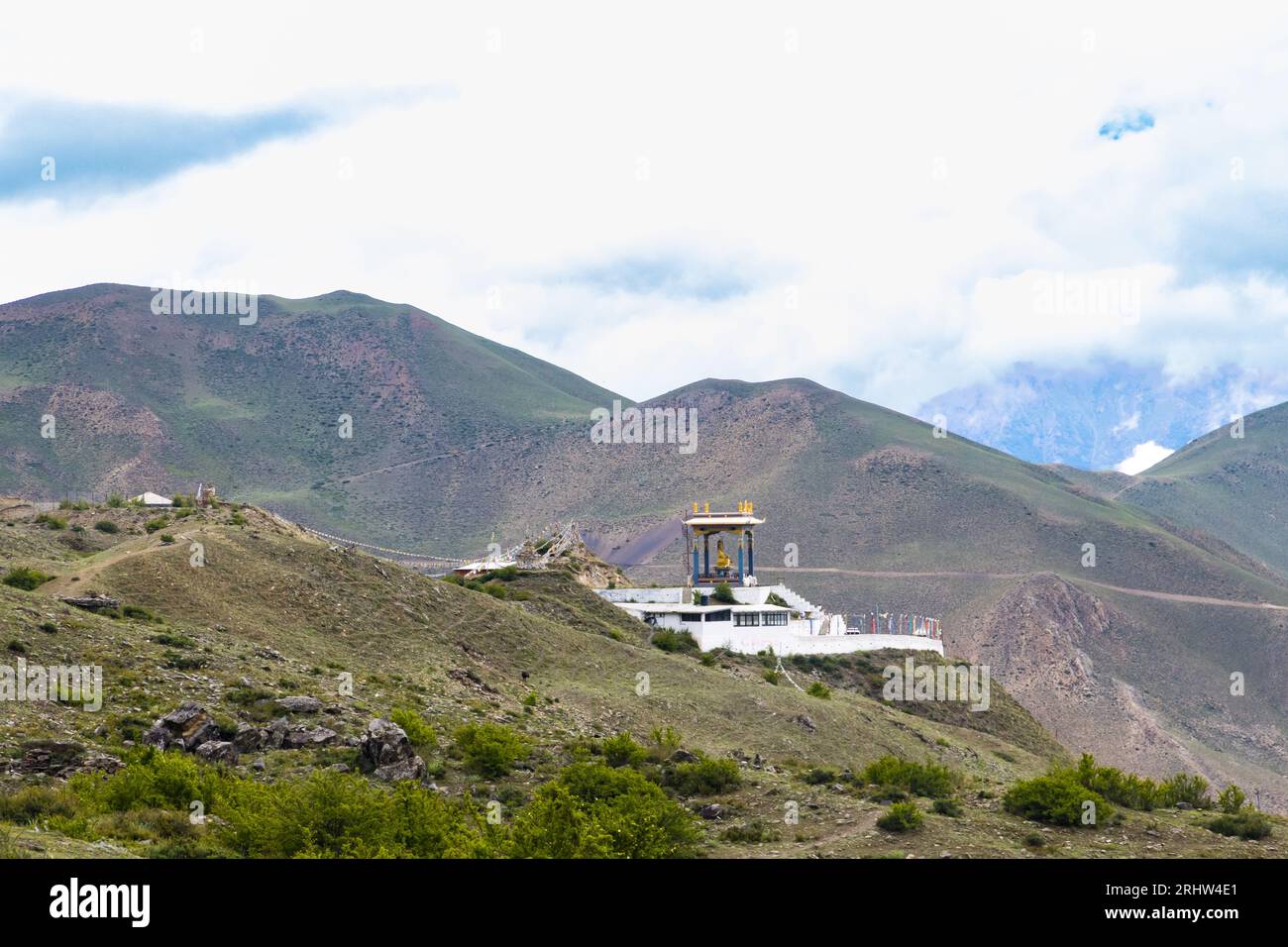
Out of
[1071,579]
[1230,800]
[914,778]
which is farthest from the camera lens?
[1071,579]

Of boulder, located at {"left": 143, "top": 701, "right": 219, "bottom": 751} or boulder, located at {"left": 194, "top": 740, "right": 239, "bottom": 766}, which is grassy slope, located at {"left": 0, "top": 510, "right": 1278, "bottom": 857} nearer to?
boulder, located at {"left": 194, "top": 740, "right": 239, "bottom": 766}

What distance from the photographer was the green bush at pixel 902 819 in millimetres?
27000

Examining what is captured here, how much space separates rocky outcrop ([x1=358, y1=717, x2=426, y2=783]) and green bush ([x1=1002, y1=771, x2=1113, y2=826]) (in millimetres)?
12763

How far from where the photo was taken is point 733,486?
130625mm

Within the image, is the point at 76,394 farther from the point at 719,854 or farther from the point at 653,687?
the point at 719,854

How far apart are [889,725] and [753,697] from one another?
7635 mm

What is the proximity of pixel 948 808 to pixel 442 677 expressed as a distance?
17.1m

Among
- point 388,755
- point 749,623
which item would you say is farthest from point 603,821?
point 749,623

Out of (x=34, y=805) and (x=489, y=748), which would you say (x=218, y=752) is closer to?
(x=34, y=805)

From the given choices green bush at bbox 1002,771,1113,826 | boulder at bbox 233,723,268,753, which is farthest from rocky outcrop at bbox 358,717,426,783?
green bush at bbox 1002,771,1113,826

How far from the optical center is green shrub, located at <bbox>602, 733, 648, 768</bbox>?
A: 109 ft

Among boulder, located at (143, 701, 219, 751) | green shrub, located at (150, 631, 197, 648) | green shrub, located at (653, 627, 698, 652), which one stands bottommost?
boulder, located at (143, 701, 219, 751)

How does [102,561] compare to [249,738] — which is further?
[102,561]
